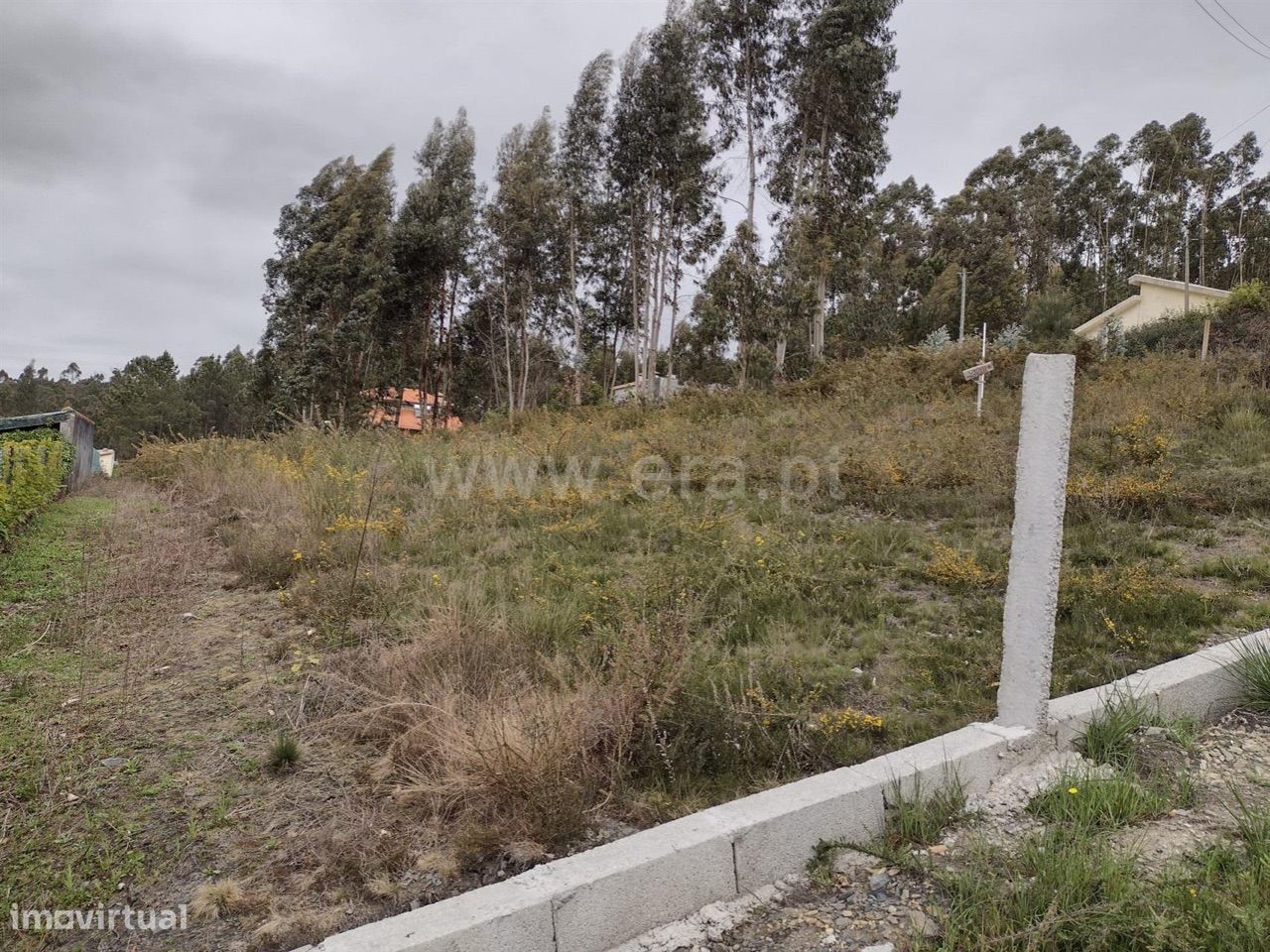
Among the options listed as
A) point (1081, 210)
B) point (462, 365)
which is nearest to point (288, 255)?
A: point (462, 365)

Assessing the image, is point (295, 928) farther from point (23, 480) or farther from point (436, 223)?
point (436, 223)

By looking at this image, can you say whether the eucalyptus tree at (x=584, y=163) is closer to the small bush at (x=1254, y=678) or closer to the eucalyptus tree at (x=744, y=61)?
the eucalyptus tree at (x=744, y=61)

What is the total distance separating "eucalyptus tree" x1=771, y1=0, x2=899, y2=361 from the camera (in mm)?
18328

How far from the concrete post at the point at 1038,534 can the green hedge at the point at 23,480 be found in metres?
7.21

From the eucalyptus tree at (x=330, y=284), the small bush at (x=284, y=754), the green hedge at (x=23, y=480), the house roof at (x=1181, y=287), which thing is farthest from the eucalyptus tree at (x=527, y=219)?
the small bush at (x=284, y=754)

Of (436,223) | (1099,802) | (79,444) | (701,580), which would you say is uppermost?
(436,223)

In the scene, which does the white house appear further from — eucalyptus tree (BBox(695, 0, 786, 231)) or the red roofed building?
the red roofed building

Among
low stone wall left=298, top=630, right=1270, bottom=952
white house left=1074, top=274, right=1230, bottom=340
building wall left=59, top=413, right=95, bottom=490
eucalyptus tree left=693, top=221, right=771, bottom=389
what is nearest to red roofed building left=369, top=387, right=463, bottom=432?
building wall left=59, top=413, right=95, bottom=490

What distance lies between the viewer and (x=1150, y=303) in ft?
83.9

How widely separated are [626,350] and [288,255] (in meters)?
19.2

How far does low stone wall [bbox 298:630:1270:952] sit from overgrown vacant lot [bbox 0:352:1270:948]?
0.35 meters

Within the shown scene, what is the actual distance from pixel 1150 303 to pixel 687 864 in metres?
31.1

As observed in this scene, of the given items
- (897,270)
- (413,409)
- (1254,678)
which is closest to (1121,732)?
(1254,678)

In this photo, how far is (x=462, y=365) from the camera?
3494 centimetres
